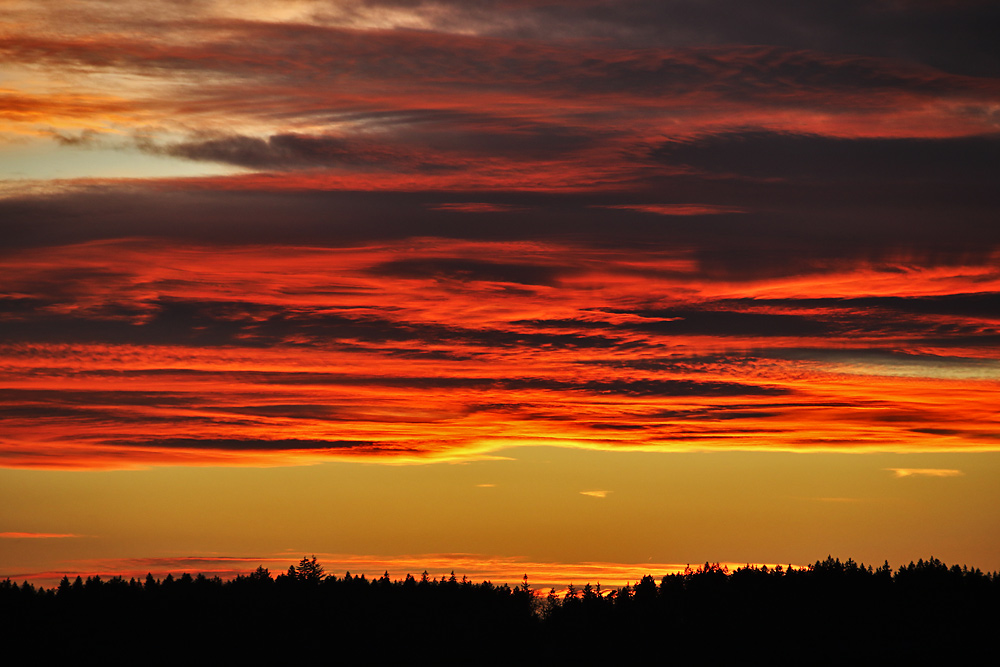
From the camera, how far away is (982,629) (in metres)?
198

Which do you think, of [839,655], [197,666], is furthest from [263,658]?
[839,655]

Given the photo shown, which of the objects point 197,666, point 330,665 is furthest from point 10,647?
point 330,665

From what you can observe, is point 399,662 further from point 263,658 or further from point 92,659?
point 92,659

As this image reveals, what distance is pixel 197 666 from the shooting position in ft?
645

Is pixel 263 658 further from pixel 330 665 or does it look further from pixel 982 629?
pixel 982 629

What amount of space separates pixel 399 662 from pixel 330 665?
10921 millimetres

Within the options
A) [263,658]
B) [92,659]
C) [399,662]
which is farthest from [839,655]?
[92,659]

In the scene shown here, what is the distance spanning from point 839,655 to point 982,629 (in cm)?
2194

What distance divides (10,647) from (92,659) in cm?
1268

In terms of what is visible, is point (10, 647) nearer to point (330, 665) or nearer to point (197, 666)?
point (197, 666)

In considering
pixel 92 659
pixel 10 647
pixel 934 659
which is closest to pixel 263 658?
pixel 92 659

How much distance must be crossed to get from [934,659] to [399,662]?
8043 centimetres

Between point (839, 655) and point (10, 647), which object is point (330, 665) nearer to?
point (10, 647)

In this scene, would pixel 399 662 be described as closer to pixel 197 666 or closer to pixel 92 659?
pixel 197 666
